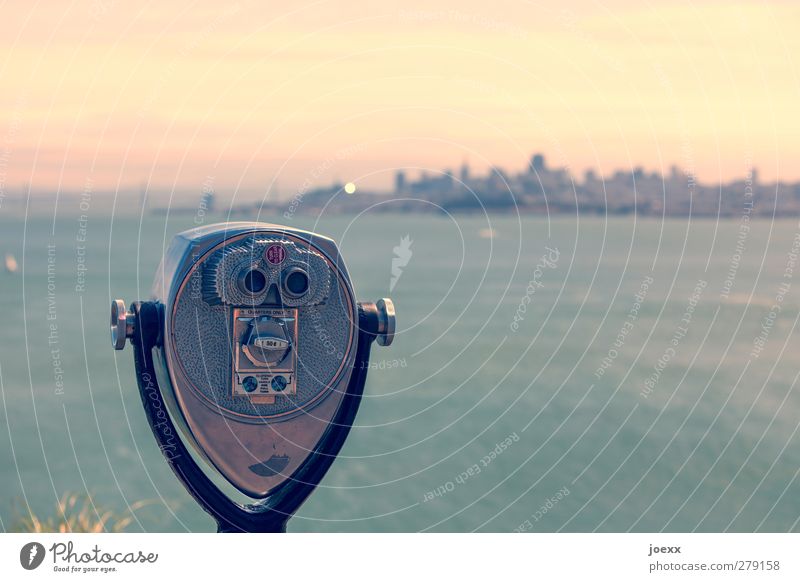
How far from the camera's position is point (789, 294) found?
58.5 m

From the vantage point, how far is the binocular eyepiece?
366cm

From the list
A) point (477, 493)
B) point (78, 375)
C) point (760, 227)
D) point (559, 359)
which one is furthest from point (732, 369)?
point (760, 227)

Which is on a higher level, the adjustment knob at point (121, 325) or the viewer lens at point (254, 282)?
the viewer lens at point (254, 282)

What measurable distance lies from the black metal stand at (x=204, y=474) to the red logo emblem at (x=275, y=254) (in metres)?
0.34

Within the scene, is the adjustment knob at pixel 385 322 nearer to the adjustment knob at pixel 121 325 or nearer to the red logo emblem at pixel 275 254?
the red logo emblem at pixel 275 254

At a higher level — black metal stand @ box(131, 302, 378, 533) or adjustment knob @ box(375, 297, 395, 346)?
adjustment knob @ box(375, 297, 395, 346)

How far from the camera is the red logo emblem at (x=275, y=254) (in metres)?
3.69

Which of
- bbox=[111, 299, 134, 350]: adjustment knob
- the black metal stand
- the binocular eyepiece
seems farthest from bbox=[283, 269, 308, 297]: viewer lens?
bbox=[111, 299, 134, 350]: adjustment knob

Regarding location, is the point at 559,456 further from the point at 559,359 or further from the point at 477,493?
the point at 559,359

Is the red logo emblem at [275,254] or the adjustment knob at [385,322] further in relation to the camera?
the adjustment knob at [385,322]

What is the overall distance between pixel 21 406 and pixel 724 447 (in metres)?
19.0

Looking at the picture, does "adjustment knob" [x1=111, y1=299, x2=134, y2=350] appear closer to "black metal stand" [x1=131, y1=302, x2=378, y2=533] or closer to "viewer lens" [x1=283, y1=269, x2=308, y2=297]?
"black metal stand" [x1=131, y1=302, x2=378, y2=533]

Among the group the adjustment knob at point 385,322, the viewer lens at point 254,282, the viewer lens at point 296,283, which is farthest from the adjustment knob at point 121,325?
the adjustment knob at point 385,322

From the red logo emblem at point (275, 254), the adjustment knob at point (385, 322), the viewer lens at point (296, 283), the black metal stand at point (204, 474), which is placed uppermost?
the red logo emblem at point (275, 254)
